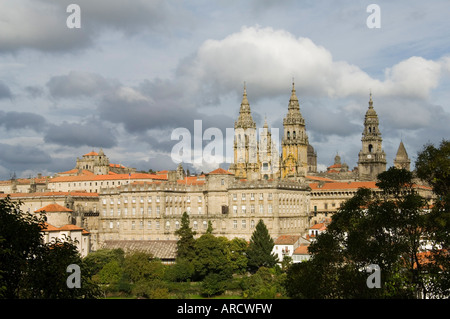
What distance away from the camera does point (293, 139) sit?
420ft

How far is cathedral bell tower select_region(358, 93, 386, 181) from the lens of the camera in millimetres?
137625

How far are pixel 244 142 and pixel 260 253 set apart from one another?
55079mm

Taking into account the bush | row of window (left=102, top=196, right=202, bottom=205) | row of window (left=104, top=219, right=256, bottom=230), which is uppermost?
row of window (left=102, top=196, right=202, bottom=205)

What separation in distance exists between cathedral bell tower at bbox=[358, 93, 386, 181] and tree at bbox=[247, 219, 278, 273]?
67.4 metres

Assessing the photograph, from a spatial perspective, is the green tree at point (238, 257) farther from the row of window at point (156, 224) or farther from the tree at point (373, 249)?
the tree at point (373, 249)

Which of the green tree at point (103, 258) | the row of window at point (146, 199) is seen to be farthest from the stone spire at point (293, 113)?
the green tree at point (103, 258)

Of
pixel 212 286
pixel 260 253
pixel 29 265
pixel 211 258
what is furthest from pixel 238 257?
pixel 29 265

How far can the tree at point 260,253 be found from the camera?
73562 millimetres

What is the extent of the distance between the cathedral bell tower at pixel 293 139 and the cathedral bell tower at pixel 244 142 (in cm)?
615

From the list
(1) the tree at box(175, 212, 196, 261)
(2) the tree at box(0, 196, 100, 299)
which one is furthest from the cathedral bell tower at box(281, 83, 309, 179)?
(2) the tree at box(0, 196, 100, 299)

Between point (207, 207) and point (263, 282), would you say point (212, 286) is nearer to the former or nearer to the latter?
point (263, 282)

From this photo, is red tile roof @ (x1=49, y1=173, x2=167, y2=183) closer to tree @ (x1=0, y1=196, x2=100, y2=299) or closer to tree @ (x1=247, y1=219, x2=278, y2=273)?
tree @ (x1=247, y1=219, x2=278, y2=273)

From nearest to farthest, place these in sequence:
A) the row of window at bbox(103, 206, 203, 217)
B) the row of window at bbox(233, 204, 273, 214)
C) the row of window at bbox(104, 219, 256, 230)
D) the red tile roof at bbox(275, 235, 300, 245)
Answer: the red tile roof at bbox(275, 235, 300, 245), the row of window at bbox(233, 204, 273, 214), the row of window at bbox(104, 219, 256, 230), the row of window at bbox(103, 206, 203, 217)
